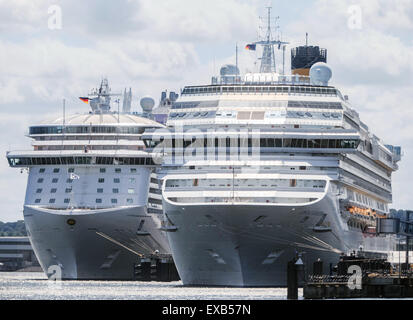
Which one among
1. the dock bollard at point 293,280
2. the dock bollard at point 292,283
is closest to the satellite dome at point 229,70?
the dock bollard at point 293,280

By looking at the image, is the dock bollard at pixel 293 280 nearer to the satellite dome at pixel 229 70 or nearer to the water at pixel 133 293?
the water at pixel 133 293

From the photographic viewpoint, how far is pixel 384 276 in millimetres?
73688

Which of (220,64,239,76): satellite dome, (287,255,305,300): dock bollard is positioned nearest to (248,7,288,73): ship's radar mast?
(220,64,239,76): satellite dome

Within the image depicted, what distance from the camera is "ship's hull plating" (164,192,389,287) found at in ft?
259

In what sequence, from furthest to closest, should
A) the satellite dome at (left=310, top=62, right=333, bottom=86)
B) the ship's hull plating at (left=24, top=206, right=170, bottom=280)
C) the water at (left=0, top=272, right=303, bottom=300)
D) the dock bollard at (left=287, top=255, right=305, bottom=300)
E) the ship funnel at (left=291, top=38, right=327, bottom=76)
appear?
the ship funnel at (left=291, top=38, right=327, bottom=76), the ship's hull plating at (left=24, top=206, right=170, bottom=280), the satellite dome at (left=310, top=62, right=333, bottom=86), the water at (left=0, top=272, right=303, bottom=300), the dock bollard at (left=287, top=255, right=305, bottom=300)

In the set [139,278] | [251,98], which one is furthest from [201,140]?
[139,278]

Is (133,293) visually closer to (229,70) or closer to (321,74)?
(229,70)

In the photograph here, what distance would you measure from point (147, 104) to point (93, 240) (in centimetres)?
2347

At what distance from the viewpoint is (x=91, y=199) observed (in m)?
107

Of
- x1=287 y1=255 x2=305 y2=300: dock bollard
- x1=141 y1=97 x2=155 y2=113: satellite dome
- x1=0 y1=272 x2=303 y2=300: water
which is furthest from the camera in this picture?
x1=141 y1=97 x2=155 y2=113: satellite dome

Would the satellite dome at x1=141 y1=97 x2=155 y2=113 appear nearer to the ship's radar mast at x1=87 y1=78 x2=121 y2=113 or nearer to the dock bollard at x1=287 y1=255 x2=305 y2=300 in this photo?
the ship's radar mast at x1=87 y1=78 x2=121 y2=113

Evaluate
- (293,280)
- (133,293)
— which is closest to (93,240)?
(133,293)

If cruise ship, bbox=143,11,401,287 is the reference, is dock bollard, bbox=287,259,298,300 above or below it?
below
